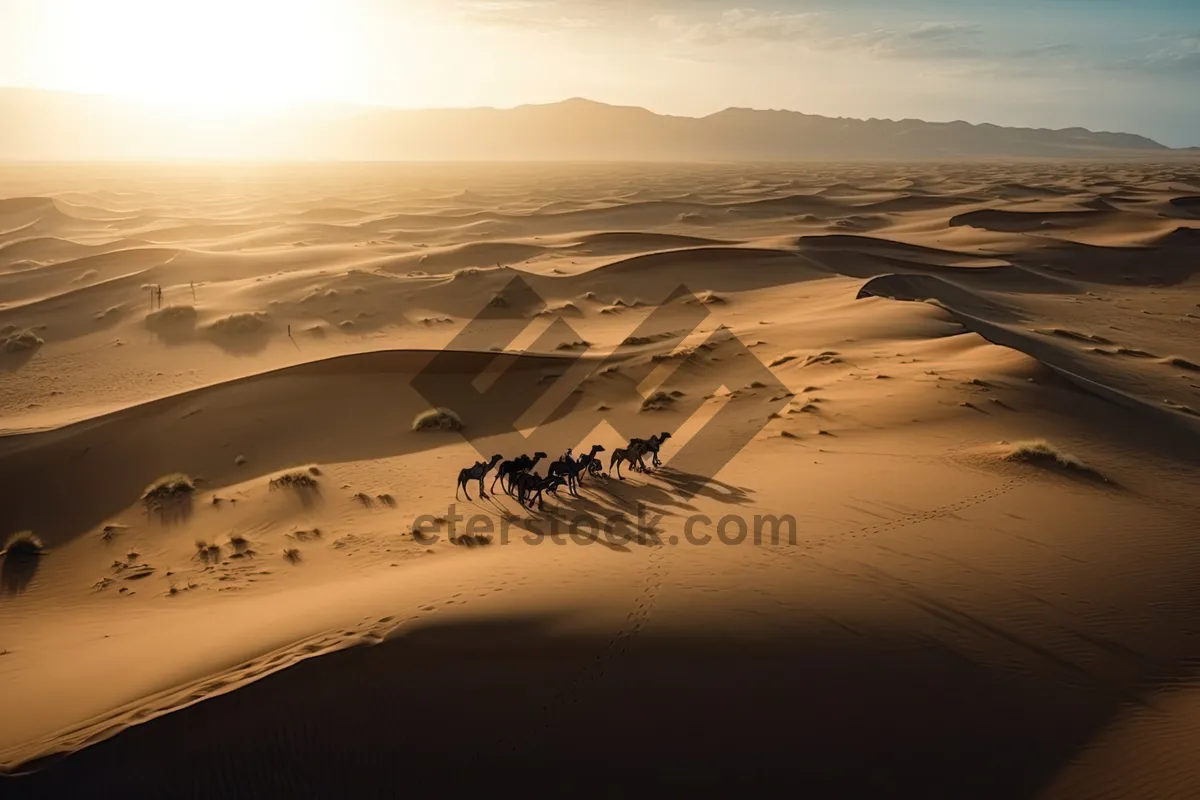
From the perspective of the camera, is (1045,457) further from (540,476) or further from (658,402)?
(540,476)

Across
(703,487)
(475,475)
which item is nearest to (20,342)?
(475,475)

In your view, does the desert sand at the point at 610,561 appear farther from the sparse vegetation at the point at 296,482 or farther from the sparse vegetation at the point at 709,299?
the sparse vegetation at the point at 709,299

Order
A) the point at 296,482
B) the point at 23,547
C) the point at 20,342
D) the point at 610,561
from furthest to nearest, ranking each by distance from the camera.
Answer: the point at 20,342, the point at 296,482, the point at 23,547, the point at 610,561

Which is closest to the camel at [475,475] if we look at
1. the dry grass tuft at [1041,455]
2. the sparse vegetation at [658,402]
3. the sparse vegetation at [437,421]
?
the sparse vegetation at [437,421]

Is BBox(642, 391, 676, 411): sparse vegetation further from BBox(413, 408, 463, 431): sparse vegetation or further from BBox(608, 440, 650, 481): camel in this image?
BBox(413, 408, 463, 431): sparse vegetation

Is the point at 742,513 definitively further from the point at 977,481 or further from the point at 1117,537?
the point at 1117,537

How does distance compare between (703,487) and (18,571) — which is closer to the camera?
(18,571)
